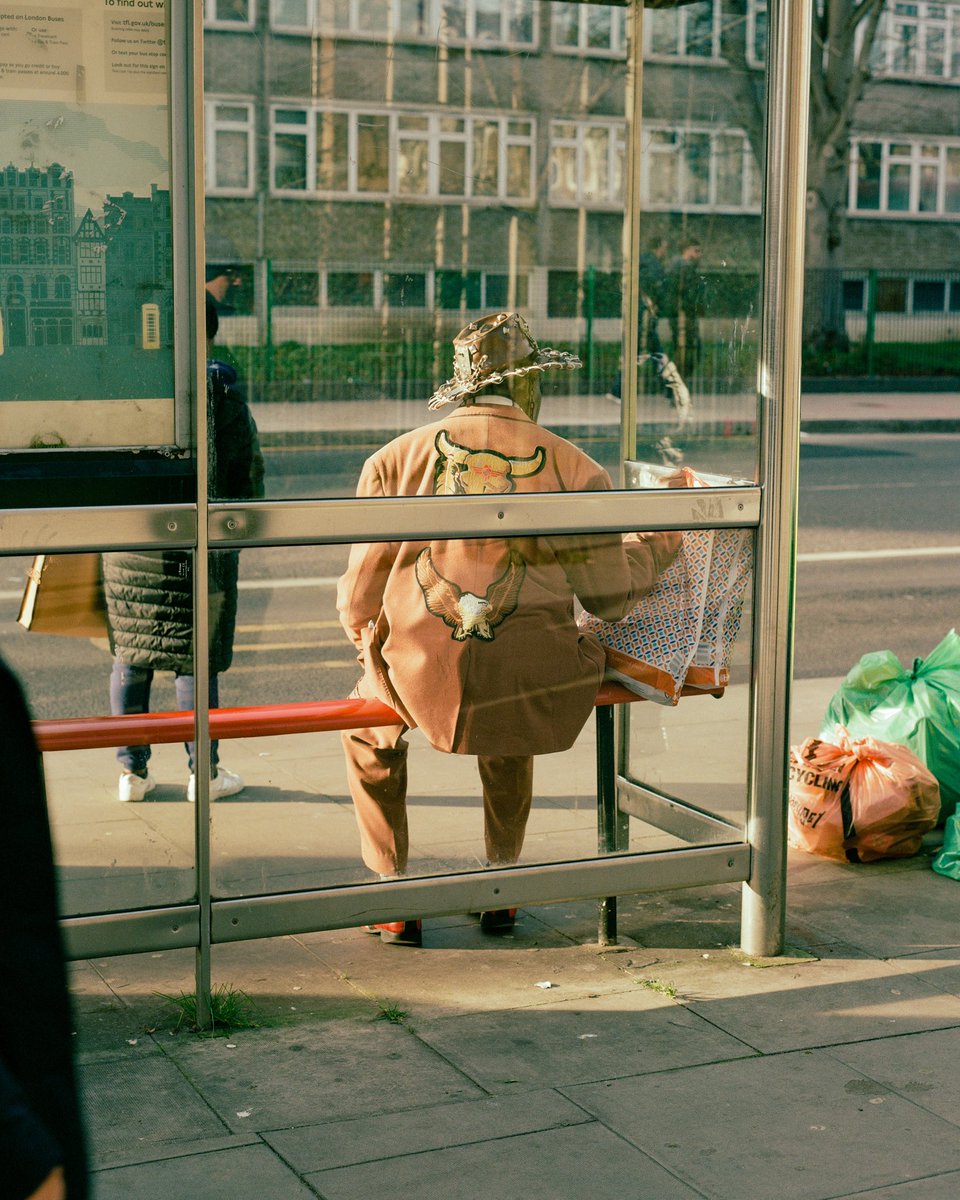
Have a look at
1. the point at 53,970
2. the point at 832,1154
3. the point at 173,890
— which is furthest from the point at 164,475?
the point at 53,970

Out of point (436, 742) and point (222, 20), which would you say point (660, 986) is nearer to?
point (436, 742)

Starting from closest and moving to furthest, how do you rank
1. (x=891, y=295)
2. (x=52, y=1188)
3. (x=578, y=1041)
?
(x=52, y=1188) → (x=578, y=1041) → (x=891, y=295)

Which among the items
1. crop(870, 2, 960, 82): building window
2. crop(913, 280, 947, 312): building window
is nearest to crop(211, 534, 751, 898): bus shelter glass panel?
crop(913, 280, 947, 312): building window

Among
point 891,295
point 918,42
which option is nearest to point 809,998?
point 891,295

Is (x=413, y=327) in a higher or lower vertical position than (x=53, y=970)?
higher

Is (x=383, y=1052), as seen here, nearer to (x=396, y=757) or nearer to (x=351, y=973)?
(x=351, y=973)

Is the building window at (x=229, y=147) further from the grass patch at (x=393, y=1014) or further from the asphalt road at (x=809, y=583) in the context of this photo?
the grass patch at (x=393, y=1014)

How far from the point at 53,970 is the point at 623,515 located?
2.84 meters

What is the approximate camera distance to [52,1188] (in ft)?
5.08

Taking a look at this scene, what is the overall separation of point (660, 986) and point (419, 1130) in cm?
107

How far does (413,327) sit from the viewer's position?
5.10m

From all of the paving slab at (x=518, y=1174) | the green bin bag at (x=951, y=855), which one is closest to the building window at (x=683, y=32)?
the green bin bag at (x=951, y=855)

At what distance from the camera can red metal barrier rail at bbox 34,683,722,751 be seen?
409 cm

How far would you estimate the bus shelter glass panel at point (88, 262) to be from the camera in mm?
3738
